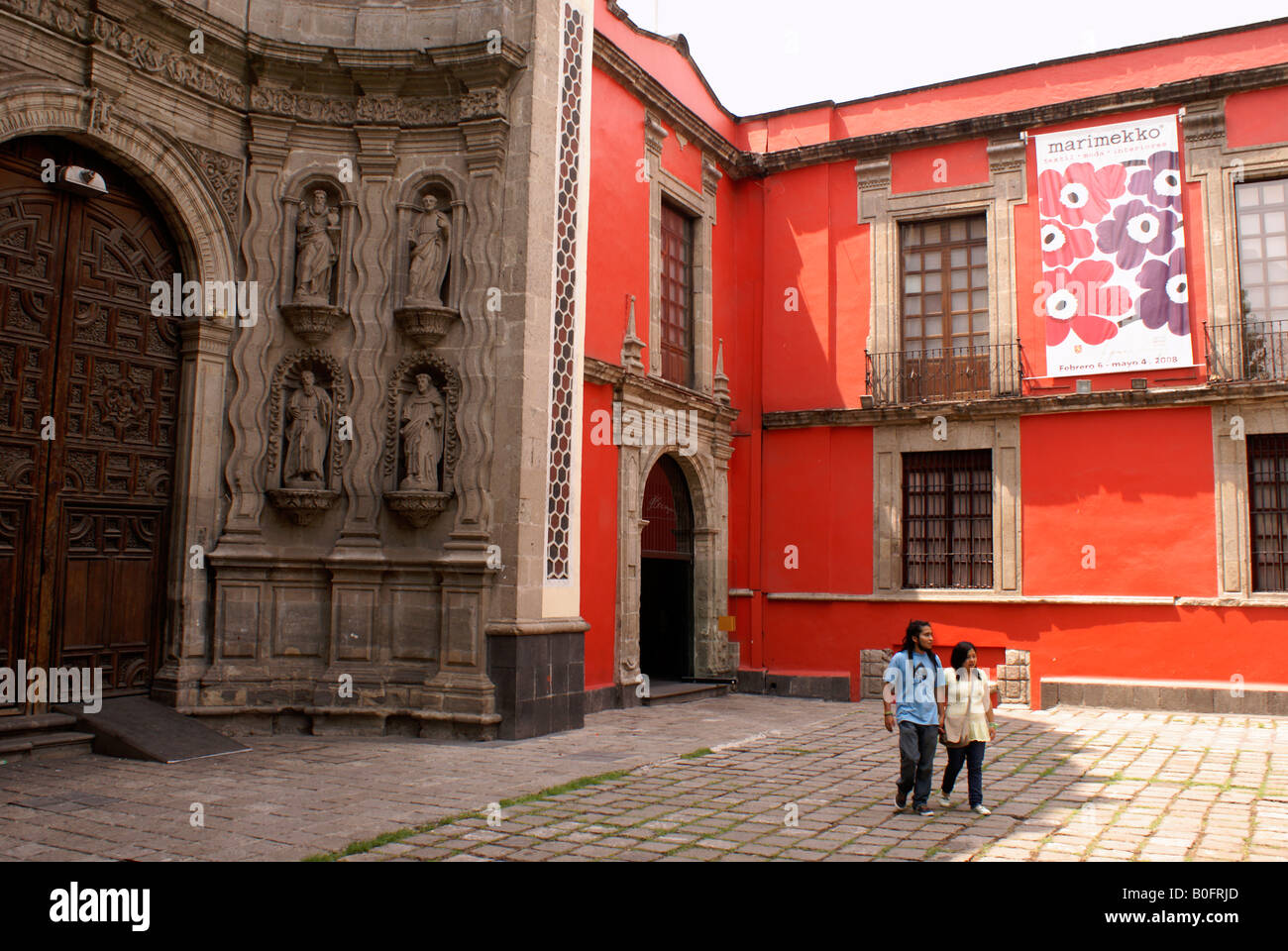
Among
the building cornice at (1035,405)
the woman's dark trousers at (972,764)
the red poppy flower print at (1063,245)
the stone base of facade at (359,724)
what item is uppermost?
the red poppy flower print at (1063,245)

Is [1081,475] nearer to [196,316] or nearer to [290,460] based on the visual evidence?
[290,460]

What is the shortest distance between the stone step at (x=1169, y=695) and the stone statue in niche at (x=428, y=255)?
9.18 meters

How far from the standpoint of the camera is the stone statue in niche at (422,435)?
1005 centimetres

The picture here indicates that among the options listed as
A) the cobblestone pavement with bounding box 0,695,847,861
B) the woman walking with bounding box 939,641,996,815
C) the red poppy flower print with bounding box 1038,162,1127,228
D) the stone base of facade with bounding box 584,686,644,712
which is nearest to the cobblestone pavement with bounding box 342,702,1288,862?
the woman walking with bounding box 939,641,996,815

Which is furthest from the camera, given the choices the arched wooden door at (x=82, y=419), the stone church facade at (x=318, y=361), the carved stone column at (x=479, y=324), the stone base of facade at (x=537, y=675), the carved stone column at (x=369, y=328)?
the carved stone column at (x=369, y=328)

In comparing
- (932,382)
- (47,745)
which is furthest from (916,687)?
(932,382)

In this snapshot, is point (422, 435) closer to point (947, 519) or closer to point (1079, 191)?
point (947, 519)

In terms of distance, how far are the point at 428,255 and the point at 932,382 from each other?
777 cm

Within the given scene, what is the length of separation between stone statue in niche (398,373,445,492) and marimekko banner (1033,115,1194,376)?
847 centimetres

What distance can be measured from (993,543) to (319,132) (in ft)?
32.0

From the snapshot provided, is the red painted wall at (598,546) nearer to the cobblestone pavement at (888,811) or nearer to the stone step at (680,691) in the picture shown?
the stone step at (680,691)

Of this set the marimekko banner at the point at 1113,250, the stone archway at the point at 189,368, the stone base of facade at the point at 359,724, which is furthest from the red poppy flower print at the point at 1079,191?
the stone archway at the point at 189,368

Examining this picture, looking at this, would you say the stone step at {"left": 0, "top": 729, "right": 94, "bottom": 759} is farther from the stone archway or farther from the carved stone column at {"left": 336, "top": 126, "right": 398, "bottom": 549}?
the carved stone column at {"left": 336, "top": 126, "right": 398, "bottom": 549}

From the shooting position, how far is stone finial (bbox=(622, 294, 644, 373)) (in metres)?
13.0
